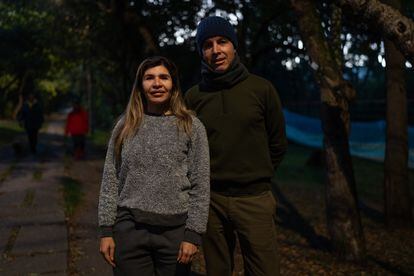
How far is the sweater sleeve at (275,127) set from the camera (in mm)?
2699

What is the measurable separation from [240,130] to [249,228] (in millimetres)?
564

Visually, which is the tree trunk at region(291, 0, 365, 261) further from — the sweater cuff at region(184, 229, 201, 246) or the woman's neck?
the sweater cuff at region(184, 229, 201, 246)

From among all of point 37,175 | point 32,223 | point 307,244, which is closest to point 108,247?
point 32,223

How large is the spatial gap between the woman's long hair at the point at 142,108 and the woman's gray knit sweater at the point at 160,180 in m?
0.03

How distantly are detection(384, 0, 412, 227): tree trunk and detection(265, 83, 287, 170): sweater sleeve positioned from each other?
452 centimetres

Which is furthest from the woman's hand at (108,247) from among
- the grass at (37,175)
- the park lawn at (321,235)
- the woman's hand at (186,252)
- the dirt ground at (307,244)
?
the grass at (37,175)

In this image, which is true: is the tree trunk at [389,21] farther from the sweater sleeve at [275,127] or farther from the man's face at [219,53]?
the man's face at [219,53]

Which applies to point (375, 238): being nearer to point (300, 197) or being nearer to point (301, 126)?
point (300, 197)

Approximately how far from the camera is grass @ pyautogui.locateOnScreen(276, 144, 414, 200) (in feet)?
34.9

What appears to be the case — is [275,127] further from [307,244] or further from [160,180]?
[307,244]

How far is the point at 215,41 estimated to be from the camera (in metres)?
2.67

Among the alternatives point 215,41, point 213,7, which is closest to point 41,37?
point 213,7

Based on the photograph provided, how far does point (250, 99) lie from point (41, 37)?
19.1 meters

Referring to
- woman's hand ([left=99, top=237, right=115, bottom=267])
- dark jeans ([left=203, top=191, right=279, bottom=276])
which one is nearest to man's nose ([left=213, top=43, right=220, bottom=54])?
dark jeans ([left=203, top=191, right=279, bottom=276])
